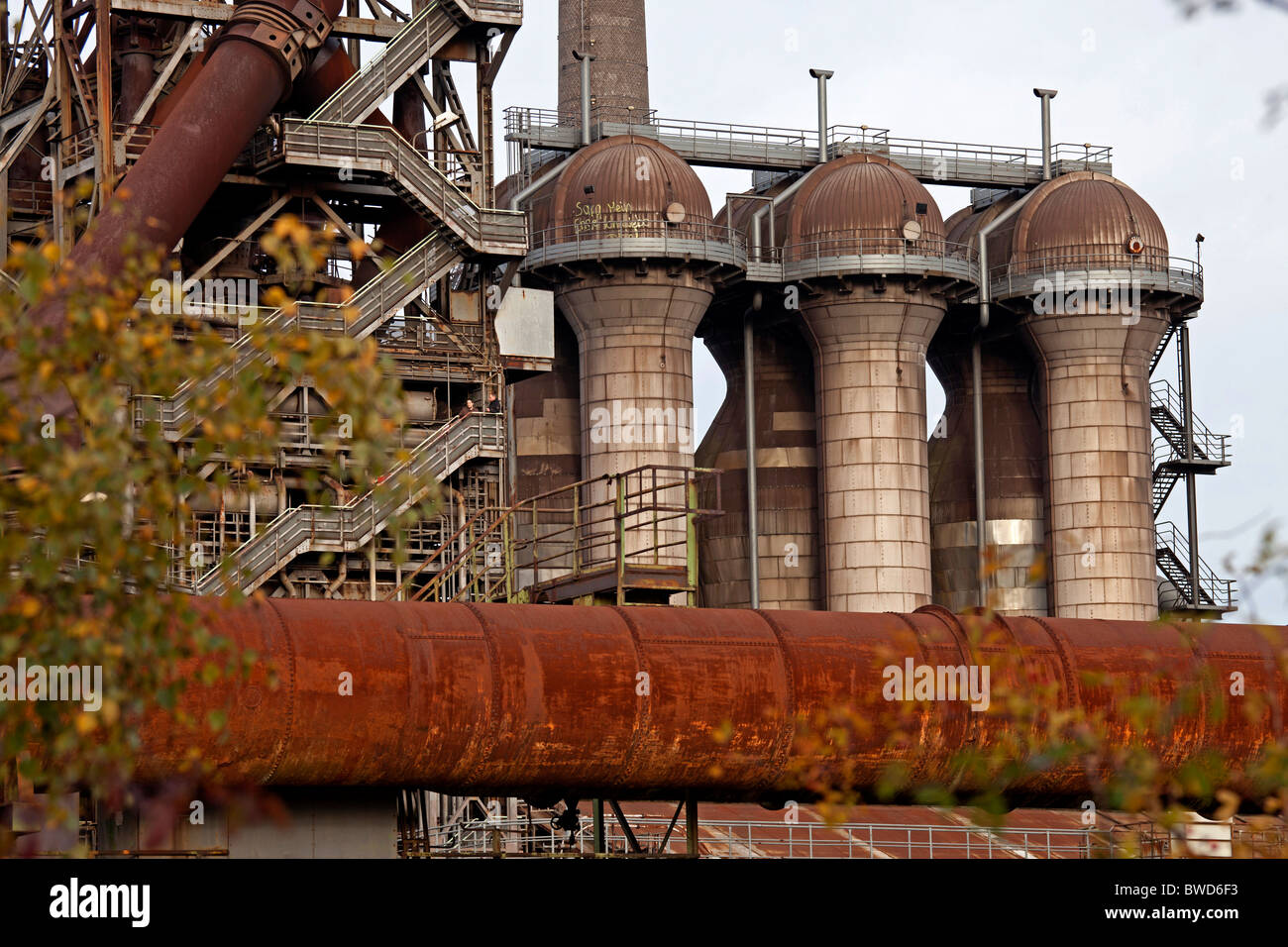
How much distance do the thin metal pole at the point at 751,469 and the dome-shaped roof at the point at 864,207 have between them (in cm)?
371

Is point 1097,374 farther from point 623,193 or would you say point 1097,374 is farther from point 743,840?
point 743,840

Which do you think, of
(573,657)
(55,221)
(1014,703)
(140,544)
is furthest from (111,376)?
(55,221)

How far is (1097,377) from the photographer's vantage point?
2525 inches

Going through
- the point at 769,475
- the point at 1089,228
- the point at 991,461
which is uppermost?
the point at 1089,228

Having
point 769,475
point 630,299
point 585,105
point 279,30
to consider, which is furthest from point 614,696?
point 585,105

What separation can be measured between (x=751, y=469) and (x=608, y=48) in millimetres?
22653

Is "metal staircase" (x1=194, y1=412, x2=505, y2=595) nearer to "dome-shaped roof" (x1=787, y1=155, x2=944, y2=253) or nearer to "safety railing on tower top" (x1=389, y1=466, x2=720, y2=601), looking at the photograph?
"safety railing on tower top" (x1=389, y1=466, x2=720, y2=601)

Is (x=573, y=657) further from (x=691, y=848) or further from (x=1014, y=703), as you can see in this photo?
(x=1014, y=703)

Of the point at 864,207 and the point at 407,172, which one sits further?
the point at 864,207
